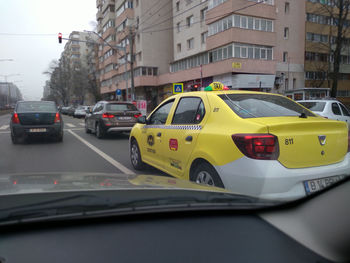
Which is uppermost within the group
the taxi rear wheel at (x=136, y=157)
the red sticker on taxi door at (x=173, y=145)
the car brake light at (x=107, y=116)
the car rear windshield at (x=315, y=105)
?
the car rear windshield at (x=315, y=105)

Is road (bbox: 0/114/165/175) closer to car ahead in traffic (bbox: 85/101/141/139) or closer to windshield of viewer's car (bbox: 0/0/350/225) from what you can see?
windshield of viewer's car (bbox: 0/0/350/225)

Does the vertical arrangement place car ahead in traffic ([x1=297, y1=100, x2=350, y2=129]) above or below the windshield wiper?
above

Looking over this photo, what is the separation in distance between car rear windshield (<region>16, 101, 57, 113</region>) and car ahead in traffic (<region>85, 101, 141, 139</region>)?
1782mm

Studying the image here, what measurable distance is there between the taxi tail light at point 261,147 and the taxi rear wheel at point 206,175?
1.73ft

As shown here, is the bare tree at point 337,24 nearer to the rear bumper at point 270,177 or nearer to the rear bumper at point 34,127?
the rear bumper at point 34,127

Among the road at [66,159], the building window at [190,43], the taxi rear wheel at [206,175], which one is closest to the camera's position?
the taxi rear wheel at [206,175]

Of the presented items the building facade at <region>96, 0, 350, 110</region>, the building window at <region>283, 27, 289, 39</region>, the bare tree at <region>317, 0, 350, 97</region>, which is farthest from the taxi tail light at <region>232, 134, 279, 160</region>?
the building window at <region>283, 27, 289, 39</region>

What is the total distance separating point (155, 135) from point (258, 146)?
2451 millimetres

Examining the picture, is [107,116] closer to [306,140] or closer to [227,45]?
[306,140]

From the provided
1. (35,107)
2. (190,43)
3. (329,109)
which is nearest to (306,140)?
(329,109)

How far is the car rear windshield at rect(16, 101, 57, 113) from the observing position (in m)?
10.6

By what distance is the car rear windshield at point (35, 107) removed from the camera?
34.7 ft

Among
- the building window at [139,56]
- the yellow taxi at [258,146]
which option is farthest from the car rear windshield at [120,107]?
the building window at [139,56]

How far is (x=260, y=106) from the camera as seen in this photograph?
3.80 m
